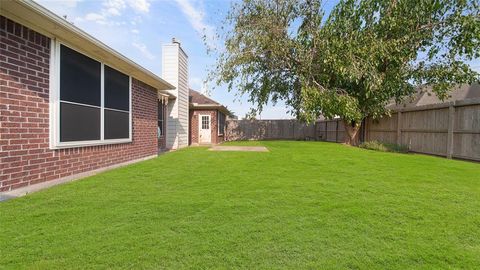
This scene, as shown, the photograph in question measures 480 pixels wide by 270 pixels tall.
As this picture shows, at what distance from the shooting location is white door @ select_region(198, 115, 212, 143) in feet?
55.5

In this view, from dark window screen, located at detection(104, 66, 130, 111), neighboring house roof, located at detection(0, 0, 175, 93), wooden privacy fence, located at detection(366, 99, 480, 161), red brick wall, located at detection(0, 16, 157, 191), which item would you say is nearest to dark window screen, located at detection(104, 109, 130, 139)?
dark window screen, located at detection(104, 66, 130, 111)

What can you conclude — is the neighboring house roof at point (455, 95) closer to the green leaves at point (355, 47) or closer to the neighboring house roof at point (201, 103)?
the green leaves at point (355, 47)

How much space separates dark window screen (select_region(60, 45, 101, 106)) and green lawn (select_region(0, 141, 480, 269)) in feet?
5.95

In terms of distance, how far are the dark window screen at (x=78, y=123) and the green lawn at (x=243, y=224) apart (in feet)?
3.57

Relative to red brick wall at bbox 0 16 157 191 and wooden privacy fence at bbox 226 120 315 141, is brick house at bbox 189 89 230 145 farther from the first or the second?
red brick wall at bbox 0 16 157 191

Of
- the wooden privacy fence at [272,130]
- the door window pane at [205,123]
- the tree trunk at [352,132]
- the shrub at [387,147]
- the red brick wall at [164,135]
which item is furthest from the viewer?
the wooden privacy fence at [272,130]

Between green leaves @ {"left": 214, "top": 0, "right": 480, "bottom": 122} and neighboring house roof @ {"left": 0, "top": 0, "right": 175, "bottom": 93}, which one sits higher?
green leaves @ {"left": 214, "top": 0, "right": 480, "bottom": 122}

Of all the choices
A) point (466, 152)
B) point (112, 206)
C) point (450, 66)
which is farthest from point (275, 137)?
point (112, 206)

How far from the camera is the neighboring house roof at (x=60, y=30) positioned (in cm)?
393

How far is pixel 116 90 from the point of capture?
721 cm

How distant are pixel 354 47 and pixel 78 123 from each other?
1059 centimetres

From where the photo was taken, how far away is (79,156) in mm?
5867

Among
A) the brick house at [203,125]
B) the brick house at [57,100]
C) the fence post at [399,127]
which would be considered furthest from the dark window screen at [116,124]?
the fence post at [399,127]

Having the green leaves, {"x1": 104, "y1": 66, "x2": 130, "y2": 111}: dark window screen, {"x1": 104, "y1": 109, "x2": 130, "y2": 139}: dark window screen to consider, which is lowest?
{"x1": 104, "y1": 109, "x2": 130, "y2": 139}: dark window screen
